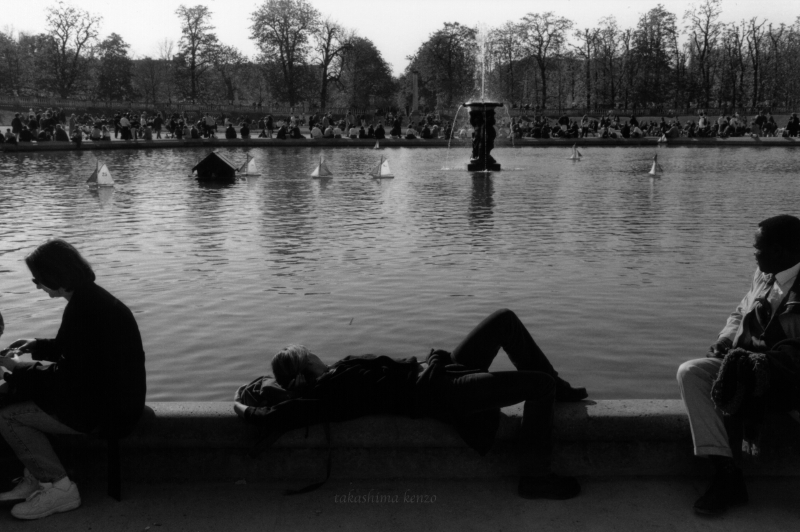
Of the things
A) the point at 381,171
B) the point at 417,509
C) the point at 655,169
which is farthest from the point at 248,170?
the point at 417,509

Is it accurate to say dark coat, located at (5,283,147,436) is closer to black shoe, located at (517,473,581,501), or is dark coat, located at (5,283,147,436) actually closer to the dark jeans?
the dark jeans

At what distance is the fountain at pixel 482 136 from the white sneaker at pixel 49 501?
2554cm

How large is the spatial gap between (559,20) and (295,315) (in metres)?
101

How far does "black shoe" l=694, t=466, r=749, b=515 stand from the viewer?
3.88m

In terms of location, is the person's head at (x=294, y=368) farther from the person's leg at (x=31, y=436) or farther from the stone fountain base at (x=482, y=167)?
the stone fountain base at (x=482, y=167)

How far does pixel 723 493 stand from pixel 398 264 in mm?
8099

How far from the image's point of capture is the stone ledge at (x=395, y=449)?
428 centimetres

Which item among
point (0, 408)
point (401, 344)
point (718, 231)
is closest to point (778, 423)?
point (0, 408)

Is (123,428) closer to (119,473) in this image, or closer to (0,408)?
(119,473)

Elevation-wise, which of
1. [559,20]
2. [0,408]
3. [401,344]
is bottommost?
[401,344]

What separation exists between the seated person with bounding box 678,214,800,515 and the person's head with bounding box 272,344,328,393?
5.83ft

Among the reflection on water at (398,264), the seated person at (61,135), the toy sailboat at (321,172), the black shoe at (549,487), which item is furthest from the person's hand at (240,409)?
the seated person at (61,135)

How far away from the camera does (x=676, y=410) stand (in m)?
4.36

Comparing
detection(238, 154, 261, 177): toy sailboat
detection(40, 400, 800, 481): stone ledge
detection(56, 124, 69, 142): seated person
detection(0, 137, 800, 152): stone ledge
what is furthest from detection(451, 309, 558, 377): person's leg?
detection(0, 137, 800, 152): stone ledge
